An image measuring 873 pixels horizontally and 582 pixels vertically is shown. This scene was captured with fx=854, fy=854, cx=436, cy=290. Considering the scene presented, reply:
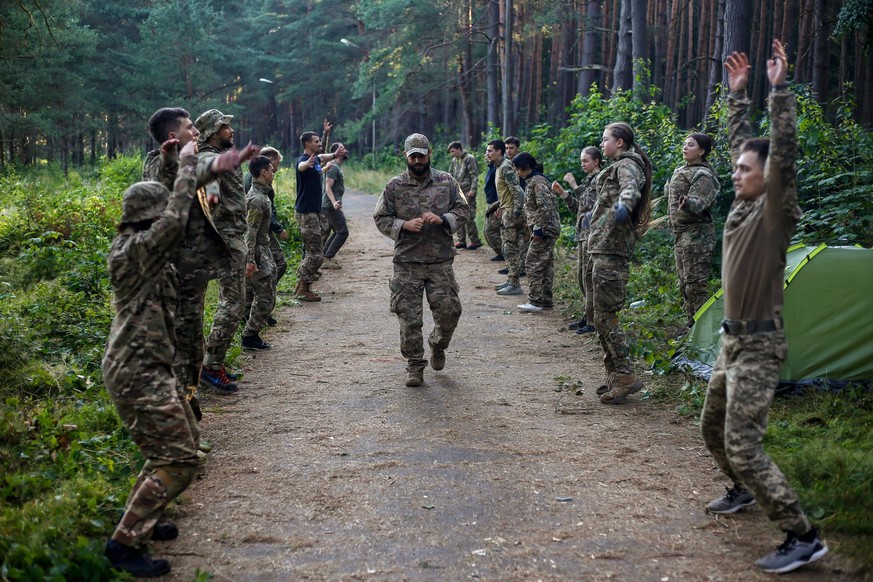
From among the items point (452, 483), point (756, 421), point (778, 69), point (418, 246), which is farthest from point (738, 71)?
point (418, 246)

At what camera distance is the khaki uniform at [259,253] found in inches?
378

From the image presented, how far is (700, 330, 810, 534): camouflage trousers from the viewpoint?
14.3 ft

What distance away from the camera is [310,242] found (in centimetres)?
1314

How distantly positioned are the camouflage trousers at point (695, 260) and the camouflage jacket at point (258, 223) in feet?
15.4

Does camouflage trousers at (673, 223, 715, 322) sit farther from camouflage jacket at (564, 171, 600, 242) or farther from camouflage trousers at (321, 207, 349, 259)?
camouflage trousers at (321, 207, 349, 259)

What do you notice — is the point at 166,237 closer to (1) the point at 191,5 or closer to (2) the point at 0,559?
(2) the point at 0,559

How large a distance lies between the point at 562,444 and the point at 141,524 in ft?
11.1

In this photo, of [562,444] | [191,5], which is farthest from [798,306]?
[191,5]

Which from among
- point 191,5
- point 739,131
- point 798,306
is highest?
point 191,5

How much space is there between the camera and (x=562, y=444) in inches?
265

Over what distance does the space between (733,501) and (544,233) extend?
23.9ft

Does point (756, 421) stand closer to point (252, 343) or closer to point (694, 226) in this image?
point (694, 226)

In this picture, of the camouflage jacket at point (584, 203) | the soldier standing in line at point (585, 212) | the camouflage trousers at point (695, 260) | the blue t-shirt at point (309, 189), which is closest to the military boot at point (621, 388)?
the soldier standing in line at point (585, 212)

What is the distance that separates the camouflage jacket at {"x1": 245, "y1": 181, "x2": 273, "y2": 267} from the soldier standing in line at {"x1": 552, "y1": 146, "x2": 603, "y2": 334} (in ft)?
11.0
